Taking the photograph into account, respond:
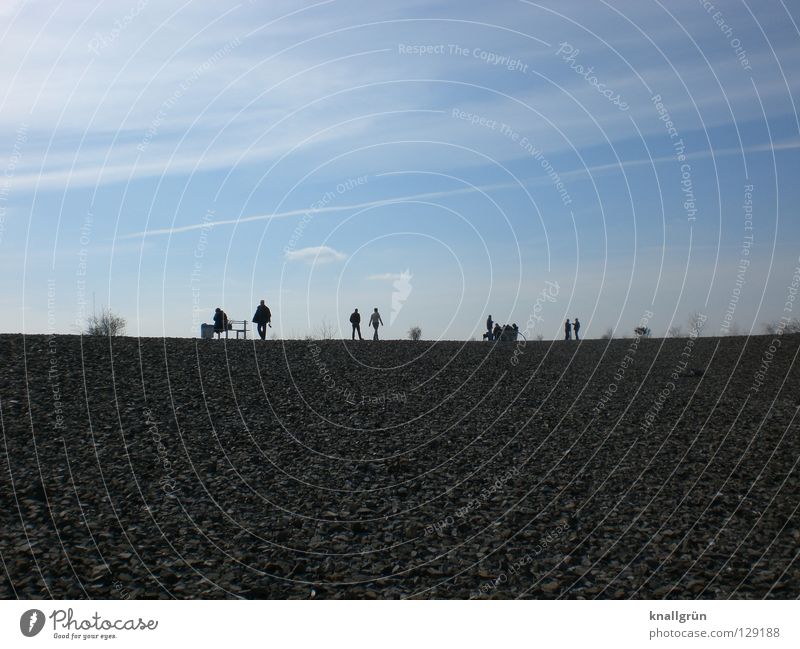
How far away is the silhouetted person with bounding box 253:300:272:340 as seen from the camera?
3325cm

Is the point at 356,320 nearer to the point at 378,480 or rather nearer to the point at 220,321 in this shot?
the point at 220,321

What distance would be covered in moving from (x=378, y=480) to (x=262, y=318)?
2090 cm

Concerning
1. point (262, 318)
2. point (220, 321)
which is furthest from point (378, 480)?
point (220, 321)

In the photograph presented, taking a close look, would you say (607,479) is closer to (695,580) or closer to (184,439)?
(695,580)

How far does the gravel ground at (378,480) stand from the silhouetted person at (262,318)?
9.21 m

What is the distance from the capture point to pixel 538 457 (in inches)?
602

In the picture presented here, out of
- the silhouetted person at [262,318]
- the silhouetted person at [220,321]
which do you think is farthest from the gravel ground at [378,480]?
the silhouetted person at [220,321]

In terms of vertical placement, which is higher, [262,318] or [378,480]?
[262,318]

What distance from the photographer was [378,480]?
13.7 m

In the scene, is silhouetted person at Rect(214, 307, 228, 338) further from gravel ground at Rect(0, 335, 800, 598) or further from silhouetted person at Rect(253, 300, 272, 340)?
gravel ground at Rect(0, 335, 800, 598)

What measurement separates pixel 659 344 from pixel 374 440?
23.9 metres

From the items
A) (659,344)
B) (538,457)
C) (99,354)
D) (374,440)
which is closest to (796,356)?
(659,344)

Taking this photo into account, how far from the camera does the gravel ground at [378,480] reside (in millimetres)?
10070
